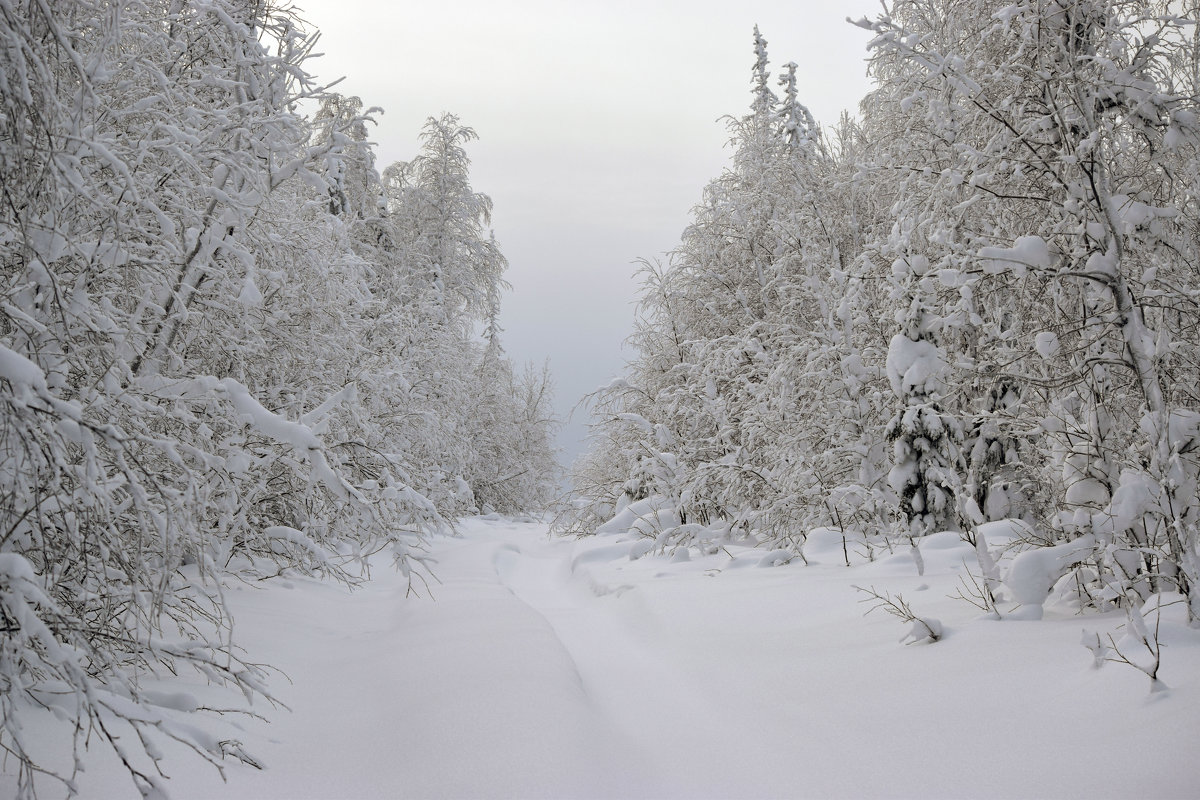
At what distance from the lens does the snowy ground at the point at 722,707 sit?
2.62 m

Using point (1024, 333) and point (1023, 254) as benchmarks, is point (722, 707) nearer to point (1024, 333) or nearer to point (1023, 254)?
point (1023, 254)

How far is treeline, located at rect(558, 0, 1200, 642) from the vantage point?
11.9 feet

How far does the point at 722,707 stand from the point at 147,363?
3.34 meters

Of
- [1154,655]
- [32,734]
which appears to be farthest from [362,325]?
[1154,655]

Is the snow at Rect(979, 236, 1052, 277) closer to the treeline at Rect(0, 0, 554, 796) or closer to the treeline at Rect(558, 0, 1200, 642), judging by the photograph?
the treeline at Rect(558, 0, 1200, 642)

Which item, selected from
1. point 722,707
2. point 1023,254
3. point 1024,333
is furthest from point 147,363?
point 1024,333

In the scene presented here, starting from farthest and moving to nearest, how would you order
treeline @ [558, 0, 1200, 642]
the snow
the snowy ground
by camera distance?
the snow → treeline @ [558, 0, 1200, 642] → the snowy ground

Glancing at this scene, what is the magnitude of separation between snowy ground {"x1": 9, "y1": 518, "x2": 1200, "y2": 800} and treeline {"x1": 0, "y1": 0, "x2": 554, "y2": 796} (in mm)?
476

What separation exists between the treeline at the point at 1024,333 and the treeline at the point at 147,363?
3404mm

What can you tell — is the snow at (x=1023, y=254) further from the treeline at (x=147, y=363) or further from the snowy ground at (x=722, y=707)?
the treeline at (x=147, y=363)

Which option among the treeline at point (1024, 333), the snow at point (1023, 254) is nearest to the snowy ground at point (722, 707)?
the treeline at point (1024, 333)

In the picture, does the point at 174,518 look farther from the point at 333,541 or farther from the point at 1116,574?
the point at 333,541

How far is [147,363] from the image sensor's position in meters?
3.32

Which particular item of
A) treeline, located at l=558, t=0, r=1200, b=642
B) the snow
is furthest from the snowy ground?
the snow
